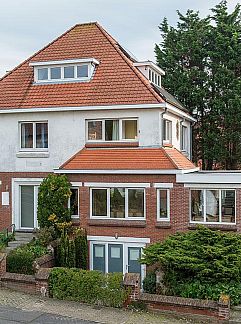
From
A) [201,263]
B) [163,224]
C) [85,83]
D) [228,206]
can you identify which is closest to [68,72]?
[85,83]

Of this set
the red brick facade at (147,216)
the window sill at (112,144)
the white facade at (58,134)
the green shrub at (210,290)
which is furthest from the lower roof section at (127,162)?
the green shrub at (210,290)

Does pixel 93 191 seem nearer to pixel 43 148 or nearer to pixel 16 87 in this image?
pixel 43 148

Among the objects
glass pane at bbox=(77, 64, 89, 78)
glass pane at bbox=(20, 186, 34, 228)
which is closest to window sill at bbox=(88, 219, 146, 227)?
glass pane at bbox=(20, 186, 34, 228)

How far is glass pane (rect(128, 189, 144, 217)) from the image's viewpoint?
1958 centimetres

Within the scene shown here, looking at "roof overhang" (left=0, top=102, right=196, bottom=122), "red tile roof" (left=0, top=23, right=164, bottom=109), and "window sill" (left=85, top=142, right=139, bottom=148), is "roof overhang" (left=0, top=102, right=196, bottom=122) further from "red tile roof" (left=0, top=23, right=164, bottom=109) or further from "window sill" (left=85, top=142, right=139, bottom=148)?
"window sill" (left=85, top=142, right=139, bottom=148)

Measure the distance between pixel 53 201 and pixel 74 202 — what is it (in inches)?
47.9

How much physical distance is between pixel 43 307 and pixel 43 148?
932cm

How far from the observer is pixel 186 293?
15.7 m

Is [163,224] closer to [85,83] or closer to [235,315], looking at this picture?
[235,315]

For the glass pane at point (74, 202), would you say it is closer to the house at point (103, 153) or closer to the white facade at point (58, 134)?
the house at point (103, 153)

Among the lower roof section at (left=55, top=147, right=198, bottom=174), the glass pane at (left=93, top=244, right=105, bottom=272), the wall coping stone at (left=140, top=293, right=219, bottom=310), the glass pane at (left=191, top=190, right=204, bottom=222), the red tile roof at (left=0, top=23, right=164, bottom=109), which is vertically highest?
the red tile roof at (left=0, top=23, right=164, bottom=109)

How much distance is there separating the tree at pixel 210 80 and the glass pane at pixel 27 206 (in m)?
12.5

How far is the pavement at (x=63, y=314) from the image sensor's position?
13.4 meters

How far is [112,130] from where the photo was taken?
→ 21344 mm
